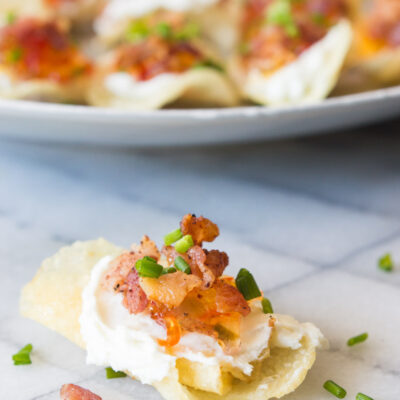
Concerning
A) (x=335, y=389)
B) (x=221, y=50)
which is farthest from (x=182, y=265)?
(x=221, y=50)

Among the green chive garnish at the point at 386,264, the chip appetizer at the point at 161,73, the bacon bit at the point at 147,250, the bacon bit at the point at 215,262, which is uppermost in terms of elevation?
the chip appetizer at the point at 161,73

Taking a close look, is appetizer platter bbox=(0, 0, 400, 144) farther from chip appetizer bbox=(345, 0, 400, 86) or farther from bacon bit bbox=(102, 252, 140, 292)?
bacon bit bbox=(102, 252, 140, 292)

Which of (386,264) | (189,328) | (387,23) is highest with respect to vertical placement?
(387,23)

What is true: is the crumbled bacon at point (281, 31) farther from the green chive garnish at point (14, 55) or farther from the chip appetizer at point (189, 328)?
the chip appetizer at point (189, 328)

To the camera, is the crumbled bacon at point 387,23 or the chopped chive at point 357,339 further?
the crumbled bacon at point 387,23

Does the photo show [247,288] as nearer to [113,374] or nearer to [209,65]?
[113,374]

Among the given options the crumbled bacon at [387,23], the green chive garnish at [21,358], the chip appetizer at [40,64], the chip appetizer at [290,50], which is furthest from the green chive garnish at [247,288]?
the crumbled bacon at [387,23]

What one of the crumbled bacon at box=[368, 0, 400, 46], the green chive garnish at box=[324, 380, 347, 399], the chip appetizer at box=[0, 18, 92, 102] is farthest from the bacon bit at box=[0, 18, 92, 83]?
the green chive garnish at box=[324, 380, 347, 399]
